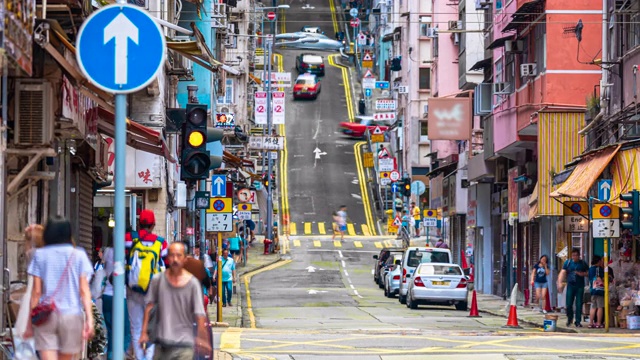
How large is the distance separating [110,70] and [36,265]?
7.55ft

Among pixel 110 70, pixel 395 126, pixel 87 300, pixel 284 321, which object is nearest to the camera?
pixel 110 70

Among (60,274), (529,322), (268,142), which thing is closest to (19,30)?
(60,274)

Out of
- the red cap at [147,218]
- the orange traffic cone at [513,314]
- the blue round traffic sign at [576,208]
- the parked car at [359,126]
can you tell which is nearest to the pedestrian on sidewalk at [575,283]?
the orange traffic cone at [513,314]

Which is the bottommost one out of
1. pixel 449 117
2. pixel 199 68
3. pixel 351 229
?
pixel 351 229

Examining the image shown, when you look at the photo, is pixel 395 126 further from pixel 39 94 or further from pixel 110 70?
pixel 110 70

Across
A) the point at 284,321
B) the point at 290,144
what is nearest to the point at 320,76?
the point at 290,144

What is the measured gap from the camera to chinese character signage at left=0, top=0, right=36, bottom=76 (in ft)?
44.2

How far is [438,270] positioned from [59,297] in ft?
91.8

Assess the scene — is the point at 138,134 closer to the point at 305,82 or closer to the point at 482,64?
the point at 482,64

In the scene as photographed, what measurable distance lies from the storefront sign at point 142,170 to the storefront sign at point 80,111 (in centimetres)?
1057

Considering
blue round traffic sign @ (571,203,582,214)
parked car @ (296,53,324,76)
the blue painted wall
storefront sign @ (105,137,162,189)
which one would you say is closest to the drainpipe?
blue round traffic sign @ (571,203,582,214)

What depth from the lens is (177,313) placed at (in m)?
12.1

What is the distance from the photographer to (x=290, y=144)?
9575cm

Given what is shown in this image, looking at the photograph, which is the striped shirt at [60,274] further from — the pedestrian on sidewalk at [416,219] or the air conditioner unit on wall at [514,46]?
the pedestrian on sidewalk at [416,219]
